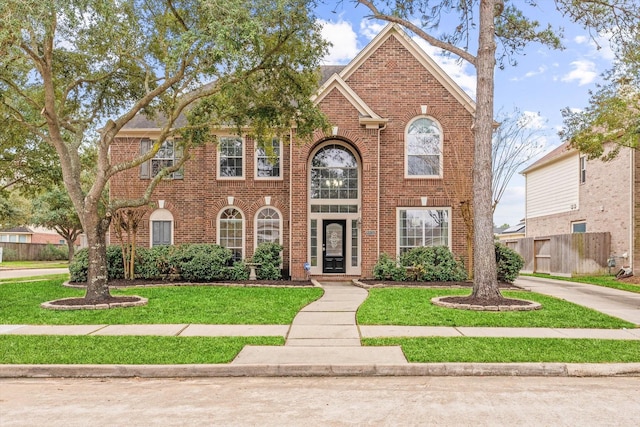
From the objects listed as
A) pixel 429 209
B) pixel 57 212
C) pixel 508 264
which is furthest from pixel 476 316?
pixel 57 212

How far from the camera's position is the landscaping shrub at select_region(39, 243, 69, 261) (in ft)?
149

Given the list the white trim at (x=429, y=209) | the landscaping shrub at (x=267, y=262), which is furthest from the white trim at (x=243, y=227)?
the white trim at (x=429, y=209)

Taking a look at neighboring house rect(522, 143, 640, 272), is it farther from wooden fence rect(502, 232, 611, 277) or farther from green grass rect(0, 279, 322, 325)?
→ green grass rect(0, 279, 322, 325)

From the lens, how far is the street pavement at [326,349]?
6.18 metres

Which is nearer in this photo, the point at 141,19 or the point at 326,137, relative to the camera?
the point at 141,19

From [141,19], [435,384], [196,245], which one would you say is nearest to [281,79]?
[141,19]

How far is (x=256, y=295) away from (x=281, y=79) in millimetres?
5763

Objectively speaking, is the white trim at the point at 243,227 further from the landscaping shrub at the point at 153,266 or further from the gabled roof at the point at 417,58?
the gabled roof at the point at 417,58

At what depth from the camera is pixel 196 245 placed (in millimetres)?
16906

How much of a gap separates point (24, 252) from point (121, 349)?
4442 centimetres

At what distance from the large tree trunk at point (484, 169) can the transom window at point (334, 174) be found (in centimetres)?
709

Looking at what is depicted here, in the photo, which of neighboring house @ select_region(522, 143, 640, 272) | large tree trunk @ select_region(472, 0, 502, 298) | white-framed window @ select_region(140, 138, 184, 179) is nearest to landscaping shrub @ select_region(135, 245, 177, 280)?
white-framed window @ select_region(140, 138, 184, 179)

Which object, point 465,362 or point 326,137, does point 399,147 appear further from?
point 465,362

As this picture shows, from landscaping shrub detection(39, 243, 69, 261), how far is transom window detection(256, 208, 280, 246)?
3577 cm
